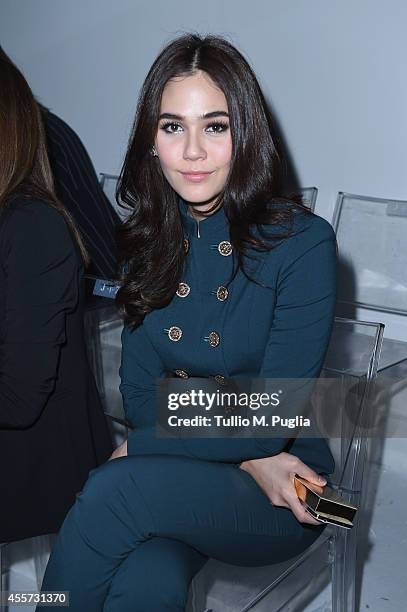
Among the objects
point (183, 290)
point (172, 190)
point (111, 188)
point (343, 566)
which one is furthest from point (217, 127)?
point (111, 188)

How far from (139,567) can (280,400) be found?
1.06 ft

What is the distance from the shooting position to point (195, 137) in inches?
48.9

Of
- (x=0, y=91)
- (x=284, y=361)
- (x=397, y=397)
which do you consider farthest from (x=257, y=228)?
(x=397, y=397)

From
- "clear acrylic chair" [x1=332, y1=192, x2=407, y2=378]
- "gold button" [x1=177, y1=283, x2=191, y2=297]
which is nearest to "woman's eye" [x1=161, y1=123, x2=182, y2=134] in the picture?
"gold button" [x1=177, y1=283, x2=191, y2=297]

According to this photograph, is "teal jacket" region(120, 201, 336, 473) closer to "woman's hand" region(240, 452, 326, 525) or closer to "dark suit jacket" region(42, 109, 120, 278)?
"woman's hand" region(240, 452, 326, 525)

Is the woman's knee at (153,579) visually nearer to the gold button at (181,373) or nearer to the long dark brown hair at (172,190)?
the gold button at (181,373)

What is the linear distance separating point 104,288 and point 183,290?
1.51 ft

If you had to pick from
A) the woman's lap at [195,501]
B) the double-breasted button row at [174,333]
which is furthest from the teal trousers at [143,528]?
the double-breasted button row at [174,333]

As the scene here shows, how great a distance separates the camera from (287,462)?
47.5 inches

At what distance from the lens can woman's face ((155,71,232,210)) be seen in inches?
48.5

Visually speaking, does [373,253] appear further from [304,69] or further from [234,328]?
[234,328]

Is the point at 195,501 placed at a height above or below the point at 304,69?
below

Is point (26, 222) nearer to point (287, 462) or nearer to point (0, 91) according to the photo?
point (0, 91)

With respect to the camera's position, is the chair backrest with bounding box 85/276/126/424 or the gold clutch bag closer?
the gold clutch bag
